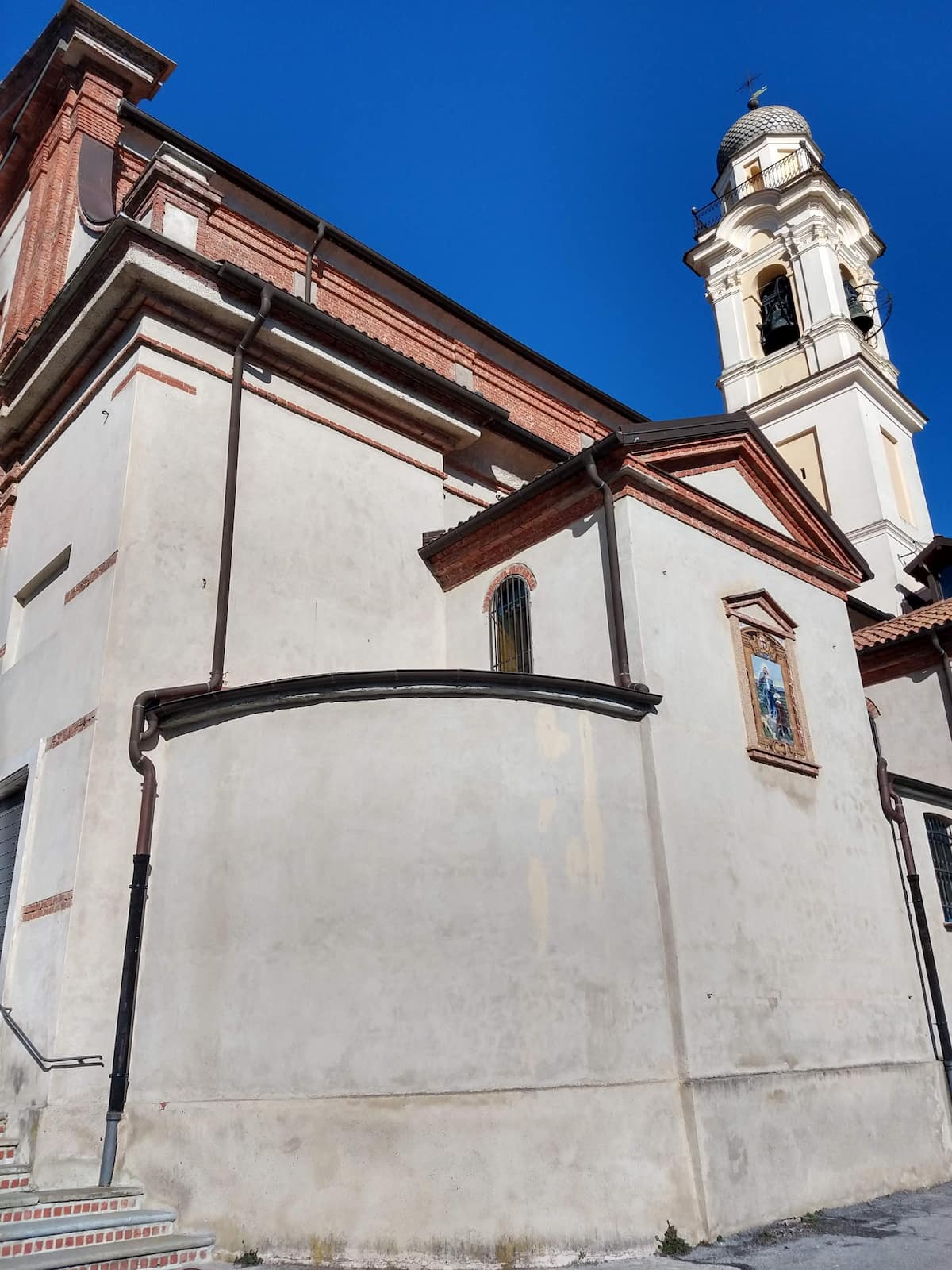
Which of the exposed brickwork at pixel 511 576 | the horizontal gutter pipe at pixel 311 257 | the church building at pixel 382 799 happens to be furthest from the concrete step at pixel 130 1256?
the horizontal gutter pipe at pixel 311 257

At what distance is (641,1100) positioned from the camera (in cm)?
766

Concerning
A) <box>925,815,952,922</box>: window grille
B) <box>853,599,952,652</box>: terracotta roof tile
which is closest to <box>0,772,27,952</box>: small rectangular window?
<box>925,815,952,922</box>: window grille

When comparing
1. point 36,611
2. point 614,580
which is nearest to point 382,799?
point 614,580

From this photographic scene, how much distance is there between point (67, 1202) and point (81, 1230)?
0.42 meters

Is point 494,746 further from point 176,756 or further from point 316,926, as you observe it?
point 176,756

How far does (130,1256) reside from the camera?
6.64 m

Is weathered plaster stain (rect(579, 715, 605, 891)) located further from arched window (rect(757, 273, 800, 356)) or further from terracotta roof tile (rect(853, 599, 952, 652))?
arched window (rect(757, 273, 800, 356))

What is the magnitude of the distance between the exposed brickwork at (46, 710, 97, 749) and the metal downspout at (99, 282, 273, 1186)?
1.24 ft

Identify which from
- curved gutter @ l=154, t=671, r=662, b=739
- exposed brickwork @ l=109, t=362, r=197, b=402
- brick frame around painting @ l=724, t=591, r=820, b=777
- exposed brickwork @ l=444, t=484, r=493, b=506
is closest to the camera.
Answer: curved gutter @ l=154, t=671, r=662, b=739

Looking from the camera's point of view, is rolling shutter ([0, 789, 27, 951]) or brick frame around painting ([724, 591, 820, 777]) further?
brick frame around painting ([724, 591, 820, 777])

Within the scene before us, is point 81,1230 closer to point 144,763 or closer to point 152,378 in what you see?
point 144,763

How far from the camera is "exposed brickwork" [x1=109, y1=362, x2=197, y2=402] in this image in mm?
10155

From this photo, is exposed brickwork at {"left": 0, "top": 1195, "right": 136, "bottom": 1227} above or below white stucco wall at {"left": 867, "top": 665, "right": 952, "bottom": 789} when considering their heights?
below

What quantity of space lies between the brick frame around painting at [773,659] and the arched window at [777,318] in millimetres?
18518
